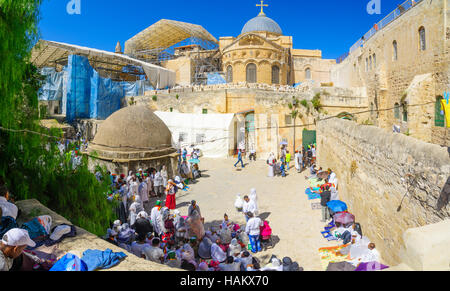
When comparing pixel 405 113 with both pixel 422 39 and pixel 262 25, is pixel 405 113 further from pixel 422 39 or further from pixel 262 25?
pixel 262 25

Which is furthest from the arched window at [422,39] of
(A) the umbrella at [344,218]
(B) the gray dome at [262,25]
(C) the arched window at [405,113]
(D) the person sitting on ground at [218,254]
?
(B) the gray dome at [262,25]

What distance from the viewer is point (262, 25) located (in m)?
33.8

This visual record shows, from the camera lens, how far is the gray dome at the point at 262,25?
110ft

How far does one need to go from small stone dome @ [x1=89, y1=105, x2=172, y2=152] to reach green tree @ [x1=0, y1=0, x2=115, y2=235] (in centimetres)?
556

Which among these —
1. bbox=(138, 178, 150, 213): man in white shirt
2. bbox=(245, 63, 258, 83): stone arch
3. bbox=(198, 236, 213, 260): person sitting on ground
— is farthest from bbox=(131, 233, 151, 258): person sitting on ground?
bbox=(245, 63, 258, 83): stone arch

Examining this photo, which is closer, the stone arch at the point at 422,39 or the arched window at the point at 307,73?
the stone arch at the point at 422,39

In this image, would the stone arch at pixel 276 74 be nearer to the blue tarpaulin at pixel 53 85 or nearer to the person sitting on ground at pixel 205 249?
the blue tarpaulin at pixel 53 85

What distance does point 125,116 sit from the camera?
11828 mm

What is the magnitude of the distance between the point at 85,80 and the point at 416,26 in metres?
23.6

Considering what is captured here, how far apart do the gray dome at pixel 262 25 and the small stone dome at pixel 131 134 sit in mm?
25962

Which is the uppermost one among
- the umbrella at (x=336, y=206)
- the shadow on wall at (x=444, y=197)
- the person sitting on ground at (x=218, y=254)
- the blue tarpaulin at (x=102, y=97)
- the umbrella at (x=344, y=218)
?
the blue tarpaulin at (x=102, y=97)

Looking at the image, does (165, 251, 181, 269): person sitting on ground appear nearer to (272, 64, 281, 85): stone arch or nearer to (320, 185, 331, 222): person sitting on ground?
(320, 185, 331, 222): person sitting on ground
